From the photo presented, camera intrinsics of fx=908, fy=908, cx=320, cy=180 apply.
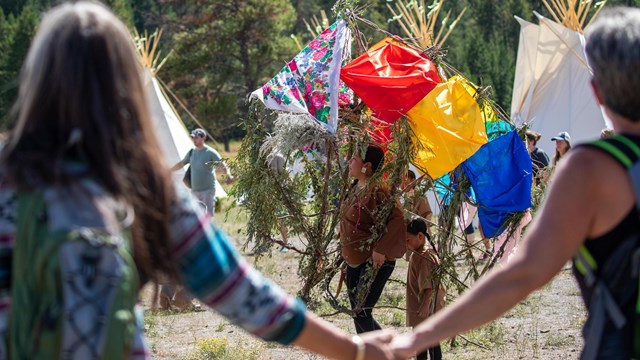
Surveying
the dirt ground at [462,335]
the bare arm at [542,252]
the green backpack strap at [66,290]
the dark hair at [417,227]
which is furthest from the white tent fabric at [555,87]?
the green backpack strap at [66,290]

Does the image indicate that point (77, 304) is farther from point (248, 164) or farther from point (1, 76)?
point (1, 76)

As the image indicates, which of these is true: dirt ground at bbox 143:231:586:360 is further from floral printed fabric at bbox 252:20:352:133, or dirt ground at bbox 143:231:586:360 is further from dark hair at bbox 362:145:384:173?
floral printed fabric at bbox 252:20:352:133

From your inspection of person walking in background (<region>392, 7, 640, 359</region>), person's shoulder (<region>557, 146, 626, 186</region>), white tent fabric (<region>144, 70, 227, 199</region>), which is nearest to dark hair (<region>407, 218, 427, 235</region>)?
person walking in background (<region>392, 7, 640, 359</region>)

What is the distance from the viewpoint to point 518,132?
6.12m

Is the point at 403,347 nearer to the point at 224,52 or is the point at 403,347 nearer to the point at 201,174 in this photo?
the point at 201,174

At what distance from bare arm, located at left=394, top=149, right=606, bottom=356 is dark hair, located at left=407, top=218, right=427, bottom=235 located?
3648 millimetres

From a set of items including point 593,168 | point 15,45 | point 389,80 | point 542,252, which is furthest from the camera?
point 15,45

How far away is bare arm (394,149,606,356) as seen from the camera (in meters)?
2.19

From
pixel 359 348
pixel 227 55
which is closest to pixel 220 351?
pixel 359 348

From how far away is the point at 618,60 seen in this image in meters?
2.19

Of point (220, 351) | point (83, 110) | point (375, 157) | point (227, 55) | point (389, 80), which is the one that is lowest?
point (227, 55)

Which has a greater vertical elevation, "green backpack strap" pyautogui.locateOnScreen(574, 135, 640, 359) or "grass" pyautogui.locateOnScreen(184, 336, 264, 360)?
"green backpack strap" pyautogui.locateOnScreen(574, 135, 640, 359)

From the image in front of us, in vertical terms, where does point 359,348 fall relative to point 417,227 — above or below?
above

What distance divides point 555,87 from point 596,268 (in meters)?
14.3
